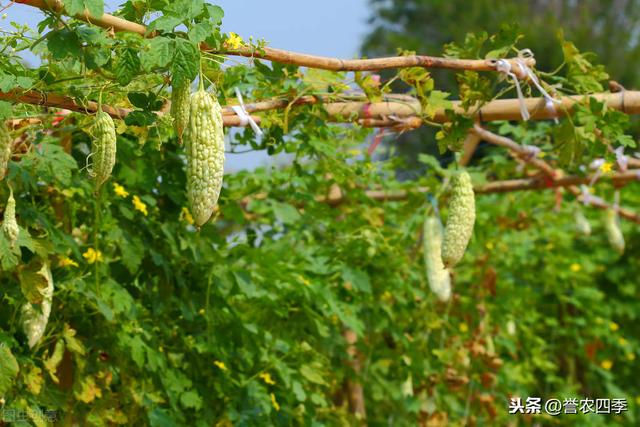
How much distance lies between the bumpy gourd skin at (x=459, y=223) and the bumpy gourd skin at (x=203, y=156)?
0.89 meters

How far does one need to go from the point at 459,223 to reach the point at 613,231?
2.47 metres

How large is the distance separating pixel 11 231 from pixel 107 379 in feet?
2.26

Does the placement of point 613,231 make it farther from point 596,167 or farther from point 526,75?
point 526,75

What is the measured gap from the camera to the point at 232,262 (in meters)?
2.92

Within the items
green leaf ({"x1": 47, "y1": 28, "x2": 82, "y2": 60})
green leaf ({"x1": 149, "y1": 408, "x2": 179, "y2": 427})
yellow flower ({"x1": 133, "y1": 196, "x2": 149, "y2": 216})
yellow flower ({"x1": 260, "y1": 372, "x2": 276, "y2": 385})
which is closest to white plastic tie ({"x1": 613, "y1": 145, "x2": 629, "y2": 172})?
yellow flower ({"x1": 260, "y1": 372, "x2": 276, "y2": 385})

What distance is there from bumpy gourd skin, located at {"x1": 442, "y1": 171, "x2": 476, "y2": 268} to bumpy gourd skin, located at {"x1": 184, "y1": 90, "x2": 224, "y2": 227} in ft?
2.92

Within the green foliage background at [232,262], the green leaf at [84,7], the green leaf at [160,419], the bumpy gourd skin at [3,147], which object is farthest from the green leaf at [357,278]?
the green leaf at [84,7]

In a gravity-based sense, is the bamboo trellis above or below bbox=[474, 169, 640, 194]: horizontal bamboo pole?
above

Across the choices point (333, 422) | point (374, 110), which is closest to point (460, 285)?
point (333, 422)

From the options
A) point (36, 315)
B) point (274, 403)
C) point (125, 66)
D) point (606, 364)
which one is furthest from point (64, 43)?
point (606, 364)

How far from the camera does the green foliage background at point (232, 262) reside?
6.88 feet

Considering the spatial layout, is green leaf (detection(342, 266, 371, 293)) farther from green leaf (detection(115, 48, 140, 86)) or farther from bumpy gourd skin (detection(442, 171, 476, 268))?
green leaf (detection(115, 48, 140, 86))

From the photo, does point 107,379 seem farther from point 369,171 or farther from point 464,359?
point 464,359

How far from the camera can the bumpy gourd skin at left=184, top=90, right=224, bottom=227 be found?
165 centimetres
